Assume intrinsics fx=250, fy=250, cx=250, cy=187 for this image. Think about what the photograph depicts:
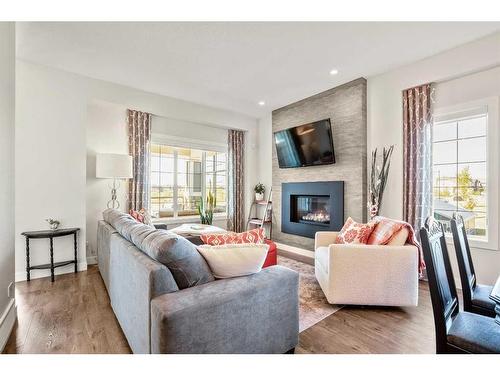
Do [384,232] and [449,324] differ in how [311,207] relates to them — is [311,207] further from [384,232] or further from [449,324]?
[449,324]

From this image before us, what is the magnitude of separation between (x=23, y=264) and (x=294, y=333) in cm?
345

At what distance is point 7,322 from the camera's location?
1907 mm

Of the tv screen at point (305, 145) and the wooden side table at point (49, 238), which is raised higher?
the tv screen at point (305, 145)

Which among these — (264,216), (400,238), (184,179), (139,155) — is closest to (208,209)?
(184,179)

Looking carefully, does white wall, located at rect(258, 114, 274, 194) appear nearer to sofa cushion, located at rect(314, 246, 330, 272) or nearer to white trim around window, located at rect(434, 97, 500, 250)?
sofa cushion, located at rect(314, 246, 330, 272)

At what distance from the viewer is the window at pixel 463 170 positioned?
284 cm

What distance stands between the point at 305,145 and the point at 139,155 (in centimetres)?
280

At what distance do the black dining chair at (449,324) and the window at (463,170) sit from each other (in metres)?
2.15

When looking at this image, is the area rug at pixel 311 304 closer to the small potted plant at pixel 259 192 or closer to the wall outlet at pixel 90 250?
the small potted plant at pixel 259 192

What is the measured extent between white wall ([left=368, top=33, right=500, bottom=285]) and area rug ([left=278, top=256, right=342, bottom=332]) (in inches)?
59.1

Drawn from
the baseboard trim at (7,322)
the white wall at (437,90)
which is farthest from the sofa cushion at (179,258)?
the white wall at (437,90)
